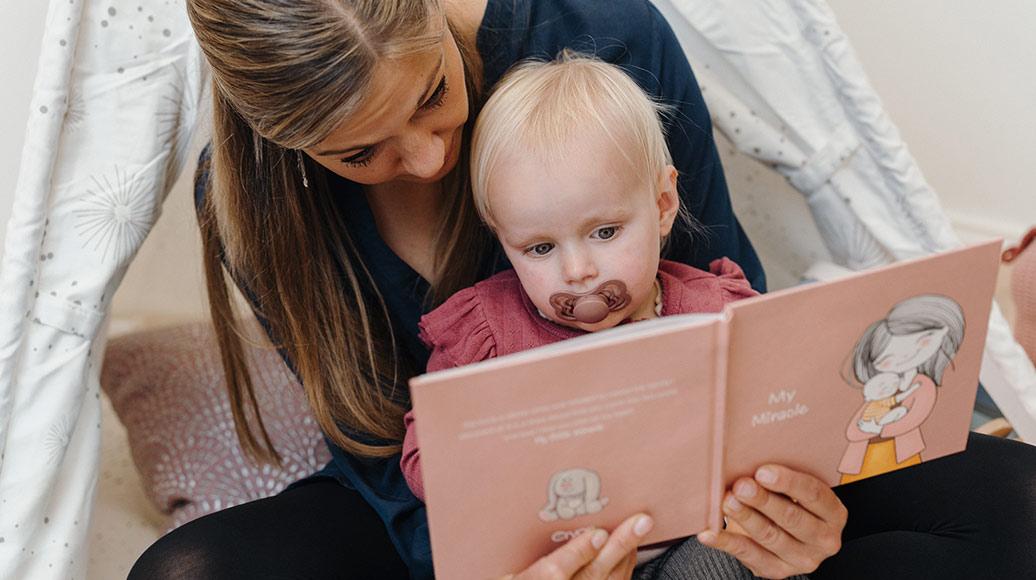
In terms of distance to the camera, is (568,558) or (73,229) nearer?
(568,558)

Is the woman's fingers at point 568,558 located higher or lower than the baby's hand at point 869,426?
lower

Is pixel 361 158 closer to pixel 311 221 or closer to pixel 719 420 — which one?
pixel 311 221

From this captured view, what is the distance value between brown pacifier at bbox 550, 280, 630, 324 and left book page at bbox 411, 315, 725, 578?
7.5 inches

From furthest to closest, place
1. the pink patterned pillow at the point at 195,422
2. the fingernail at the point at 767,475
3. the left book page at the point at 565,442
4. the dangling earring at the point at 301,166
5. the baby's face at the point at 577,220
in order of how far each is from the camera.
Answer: the pink patterned pillow at the point at 195,422 < the dangling earring at the point at 301,166 < the baby's face at the point at 577,220 < the fingernail at the point at 767,475 < the left book page at the point at 565,442

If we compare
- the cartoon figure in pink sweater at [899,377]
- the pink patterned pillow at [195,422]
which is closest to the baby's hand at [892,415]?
the cartoon figure in pink sweater at [899,377]

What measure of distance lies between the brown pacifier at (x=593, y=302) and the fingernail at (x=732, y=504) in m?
0.21

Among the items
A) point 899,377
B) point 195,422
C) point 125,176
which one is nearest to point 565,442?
point 899,377

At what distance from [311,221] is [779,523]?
539 mm

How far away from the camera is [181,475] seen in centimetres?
134

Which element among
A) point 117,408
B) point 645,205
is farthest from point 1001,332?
point 117,408

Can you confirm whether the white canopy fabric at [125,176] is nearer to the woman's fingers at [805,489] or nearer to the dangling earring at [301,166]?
the dangling earring at [301,166]

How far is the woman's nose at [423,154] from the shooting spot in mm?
861

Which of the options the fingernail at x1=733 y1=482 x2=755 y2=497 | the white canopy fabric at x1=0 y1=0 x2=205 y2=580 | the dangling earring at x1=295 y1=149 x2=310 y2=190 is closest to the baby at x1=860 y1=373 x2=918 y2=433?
the fingernail at x1=733 y1=482 x2=755 y2=497

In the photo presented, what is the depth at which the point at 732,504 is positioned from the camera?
777mm
